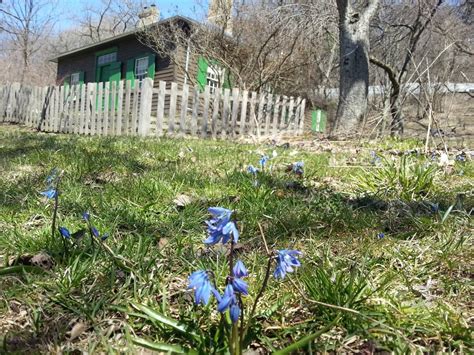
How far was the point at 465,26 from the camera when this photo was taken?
1620 cm

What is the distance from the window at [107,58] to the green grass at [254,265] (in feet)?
82.5

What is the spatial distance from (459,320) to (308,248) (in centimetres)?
84

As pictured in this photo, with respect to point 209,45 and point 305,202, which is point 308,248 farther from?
point 209,45

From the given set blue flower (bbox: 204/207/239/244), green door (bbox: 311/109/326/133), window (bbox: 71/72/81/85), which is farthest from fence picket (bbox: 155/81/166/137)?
window (bbox: 71/72/81/85)

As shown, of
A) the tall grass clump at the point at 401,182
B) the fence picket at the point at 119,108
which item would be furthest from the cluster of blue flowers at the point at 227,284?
the fence picket at the point at 119,108

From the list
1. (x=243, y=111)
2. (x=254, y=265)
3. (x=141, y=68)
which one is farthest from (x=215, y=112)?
(x=141, y=68)

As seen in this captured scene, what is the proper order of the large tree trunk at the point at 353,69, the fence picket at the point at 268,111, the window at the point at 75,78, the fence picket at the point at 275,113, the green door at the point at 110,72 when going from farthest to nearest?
1. the window at the point at 75,78
2. the green door at the point at 110,72
3. the fence picket at the point at 275,113
4. the fence picket at the point at 268,111
5. the large tree trunk at the point at 353,69

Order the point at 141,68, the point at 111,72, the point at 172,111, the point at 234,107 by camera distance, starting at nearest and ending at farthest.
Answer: the point at 172,111, the point at 234,107, the point at 141,68, the point at 111,72

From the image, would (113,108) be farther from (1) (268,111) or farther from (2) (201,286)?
(2) (201,286)

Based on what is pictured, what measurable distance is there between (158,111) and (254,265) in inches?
365

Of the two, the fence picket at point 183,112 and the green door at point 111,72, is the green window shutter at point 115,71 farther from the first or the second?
the fence picket at point 183,112

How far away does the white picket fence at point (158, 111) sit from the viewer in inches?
425

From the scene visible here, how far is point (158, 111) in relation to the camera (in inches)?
416

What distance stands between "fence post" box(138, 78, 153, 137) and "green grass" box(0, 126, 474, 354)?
723 centimetres
